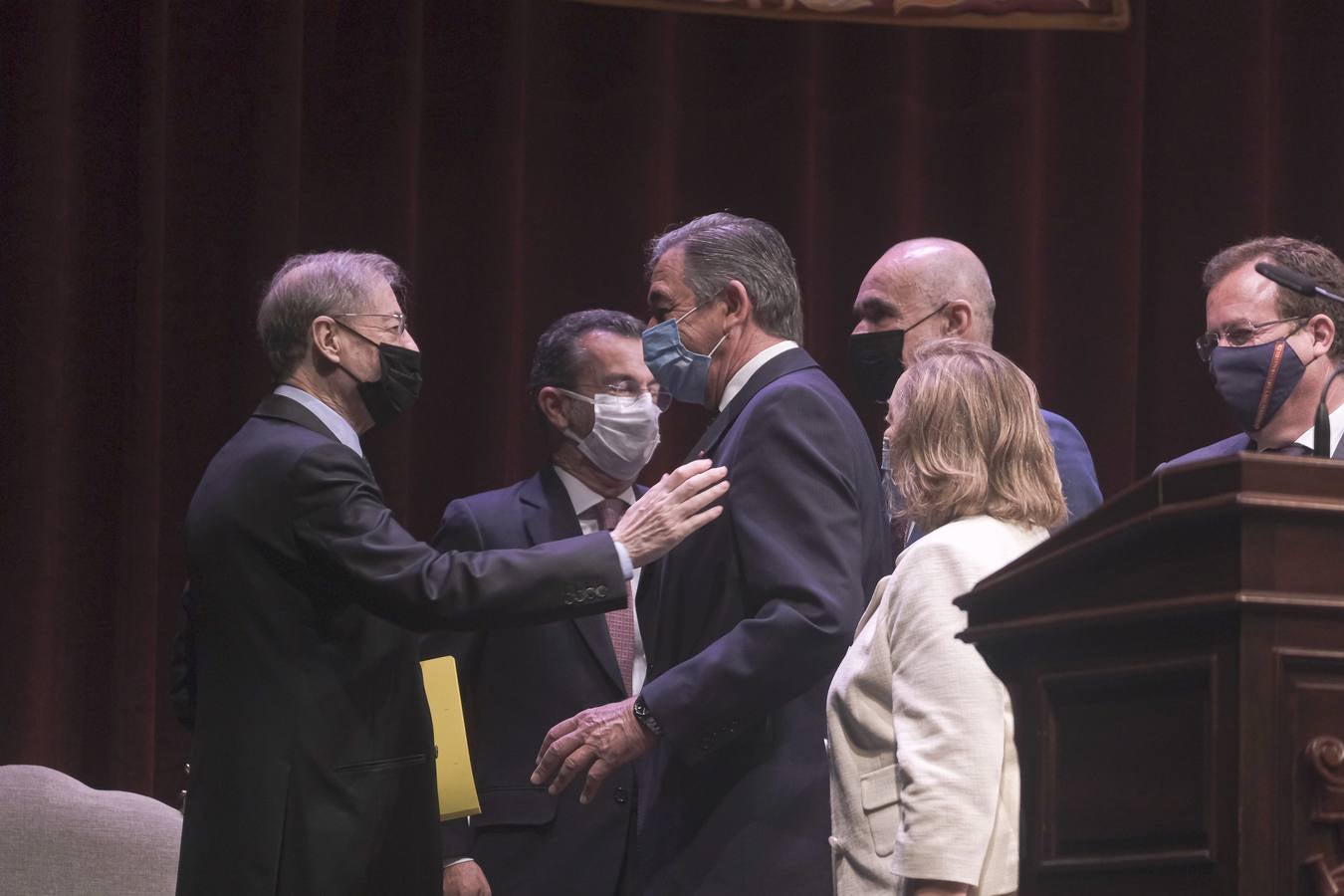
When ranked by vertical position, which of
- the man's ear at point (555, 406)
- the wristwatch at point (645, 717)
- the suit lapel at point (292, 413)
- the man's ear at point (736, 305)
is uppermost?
the man's ear at point (736, 305)

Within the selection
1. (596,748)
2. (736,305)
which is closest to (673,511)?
(596,748)

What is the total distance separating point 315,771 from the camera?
94.1 inches

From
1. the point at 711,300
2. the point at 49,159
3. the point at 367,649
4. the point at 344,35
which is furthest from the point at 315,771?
the point at 344,35

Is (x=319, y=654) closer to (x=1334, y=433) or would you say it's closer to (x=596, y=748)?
(x=596, y=748)

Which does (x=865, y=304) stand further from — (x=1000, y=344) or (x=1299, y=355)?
(x=1000, y=344)

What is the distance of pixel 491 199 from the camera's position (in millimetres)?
4367

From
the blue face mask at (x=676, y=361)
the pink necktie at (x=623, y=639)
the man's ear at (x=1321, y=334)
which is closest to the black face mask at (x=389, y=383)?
the blue face mask at (x=676, y=361)

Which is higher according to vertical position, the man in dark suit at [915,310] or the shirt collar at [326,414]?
the man in dark suit at [915,310]

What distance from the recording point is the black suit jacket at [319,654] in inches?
93.6

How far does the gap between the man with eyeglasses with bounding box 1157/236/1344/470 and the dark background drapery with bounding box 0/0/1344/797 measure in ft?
4.87

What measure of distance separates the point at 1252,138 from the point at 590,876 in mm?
2956

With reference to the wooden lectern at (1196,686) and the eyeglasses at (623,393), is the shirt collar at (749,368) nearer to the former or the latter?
the eyeglasses at (623,393)

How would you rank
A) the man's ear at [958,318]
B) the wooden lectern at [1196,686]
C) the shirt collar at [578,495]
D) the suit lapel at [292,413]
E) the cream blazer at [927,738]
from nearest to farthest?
the wooden lectern at [1196,686] < the cream blazer at [927,738] < the suit lapel at [292,413] < the man's ear at [958,318] < the shirt collar at [578,495]

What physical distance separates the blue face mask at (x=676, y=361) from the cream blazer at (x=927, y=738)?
800mm
